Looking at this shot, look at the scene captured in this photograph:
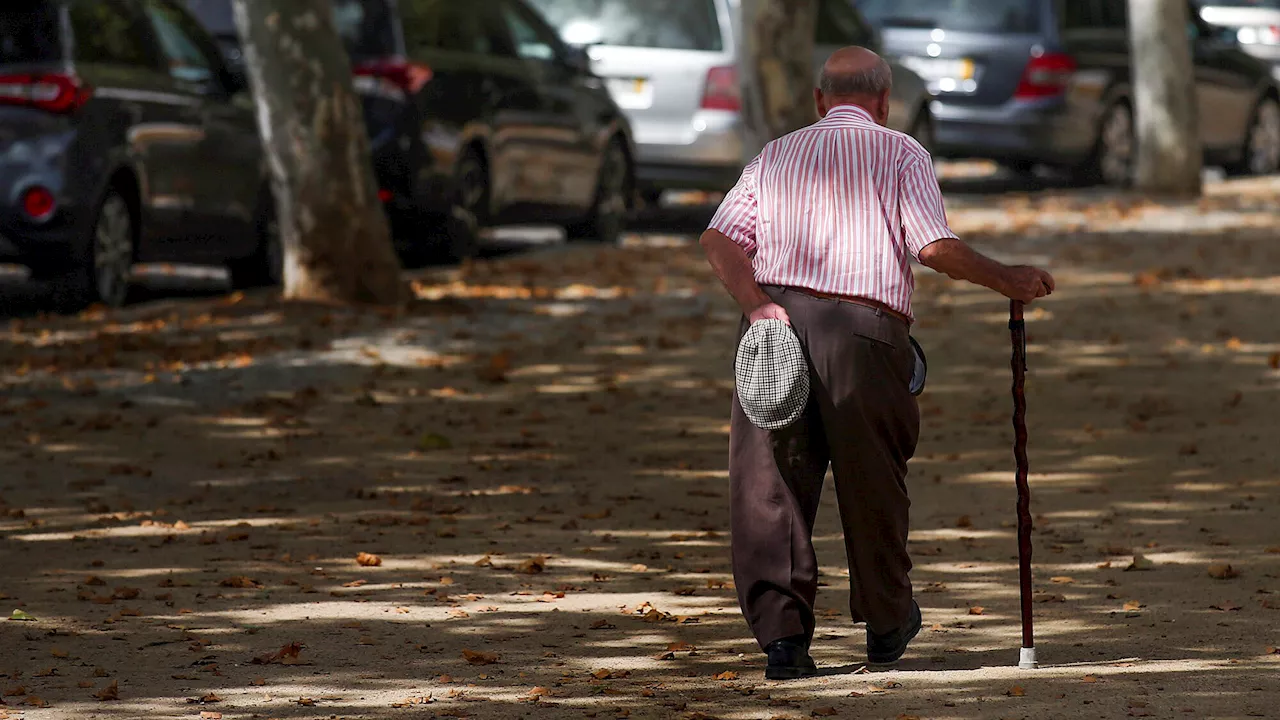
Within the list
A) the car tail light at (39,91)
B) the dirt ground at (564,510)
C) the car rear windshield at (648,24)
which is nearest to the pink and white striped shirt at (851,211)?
the dirt ground at (564,510)

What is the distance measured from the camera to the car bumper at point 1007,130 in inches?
791

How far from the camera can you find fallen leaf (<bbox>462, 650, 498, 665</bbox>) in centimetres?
633

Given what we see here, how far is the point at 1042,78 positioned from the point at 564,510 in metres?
12.3

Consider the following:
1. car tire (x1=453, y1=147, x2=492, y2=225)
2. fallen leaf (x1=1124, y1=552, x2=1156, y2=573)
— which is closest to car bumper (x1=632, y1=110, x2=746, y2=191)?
car tire (x1=453, y1=147, x2=492, y2=225)

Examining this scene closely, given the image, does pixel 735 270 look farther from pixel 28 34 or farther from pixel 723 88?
pixel 723 88

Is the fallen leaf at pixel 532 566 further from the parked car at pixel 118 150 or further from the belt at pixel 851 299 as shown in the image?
the parked car at pixel 118 150

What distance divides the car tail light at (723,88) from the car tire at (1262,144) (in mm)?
8517

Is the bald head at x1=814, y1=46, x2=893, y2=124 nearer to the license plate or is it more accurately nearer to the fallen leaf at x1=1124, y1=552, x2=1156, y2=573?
the fallen leaf at x1=1124, y1=552, x2=1156, y2=573

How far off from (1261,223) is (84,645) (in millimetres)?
13727

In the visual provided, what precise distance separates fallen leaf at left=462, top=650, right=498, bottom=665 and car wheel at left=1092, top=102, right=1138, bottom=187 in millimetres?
15551

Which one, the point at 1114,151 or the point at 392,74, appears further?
the point at 1114,151

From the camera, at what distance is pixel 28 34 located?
12305mm

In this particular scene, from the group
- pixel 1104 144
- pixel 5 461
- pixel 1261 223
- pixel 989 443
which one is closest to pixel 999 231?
pixel 1261 223

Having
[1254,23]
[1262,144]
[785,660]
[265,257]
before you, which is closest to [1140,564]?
[785,660]
